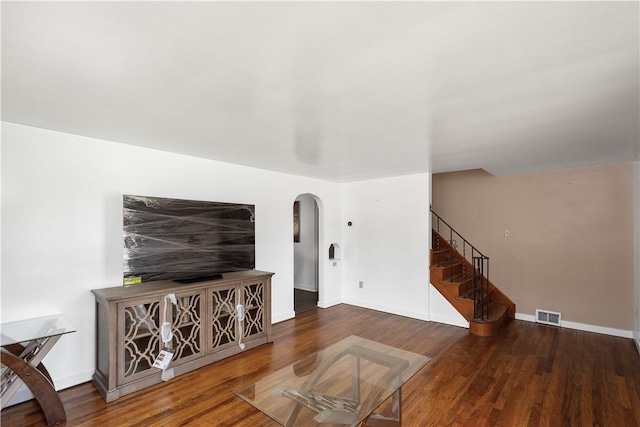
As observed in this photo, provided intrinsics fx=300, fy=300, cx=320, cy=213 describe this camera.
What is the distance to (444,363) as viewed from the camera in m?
3.24

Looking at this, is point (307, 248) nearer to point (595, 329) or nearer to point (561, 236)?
point (561, 236)

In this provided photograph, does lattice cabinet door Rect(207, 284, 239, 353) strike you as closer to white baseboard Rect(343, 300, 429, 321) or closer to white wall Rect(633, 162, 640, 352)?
white baseboard Rect(343, 300, 429, 321)

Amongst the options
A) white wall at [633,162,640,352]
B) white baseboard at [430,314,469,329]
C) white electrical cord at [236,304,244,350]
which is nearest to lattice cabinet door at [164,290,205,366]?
white electrical cord at [236,304,244,350]

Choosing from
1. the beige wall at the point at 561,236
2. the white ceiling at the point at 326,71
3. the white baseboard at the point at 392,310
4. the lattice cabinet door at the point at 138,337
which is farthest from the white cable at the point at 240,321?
the beige wall at the point at 561,236

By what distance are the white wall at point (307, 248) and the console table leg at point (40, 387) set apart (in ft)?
15.5

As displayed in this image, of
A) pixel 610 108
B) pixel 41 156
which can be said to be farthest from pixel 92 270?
pixel 610 108

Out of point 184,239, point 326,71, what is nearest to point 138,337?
point 184,239

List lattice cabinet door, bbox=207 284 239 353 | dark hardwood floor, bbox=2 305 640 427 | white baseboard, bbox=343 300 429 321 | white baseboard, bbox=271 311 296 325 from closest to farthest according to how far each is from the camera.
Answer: dark hardwood floor, bbox=2 305 640 427
lattice cabinet door, bbox=207 284 239 353
white baseboard, bbox=271 311 296 325
white baseboard, bbox=343 300 429 321

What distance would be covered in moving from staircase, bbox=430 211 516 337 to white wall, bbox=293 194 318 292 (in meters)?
2.54

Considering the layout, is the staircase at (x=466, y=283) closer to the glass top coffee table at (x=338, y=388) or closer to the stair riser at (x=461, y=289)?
the stair riser at (x=461, y=289)

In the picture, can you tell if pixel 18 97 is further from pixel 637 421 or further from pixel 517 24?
pixel 637 421

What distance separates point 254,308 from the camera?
11.9ft

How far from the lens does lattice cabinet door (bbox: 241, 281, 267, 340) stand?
353cm

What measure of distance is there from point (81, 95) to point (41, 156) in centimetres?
116
